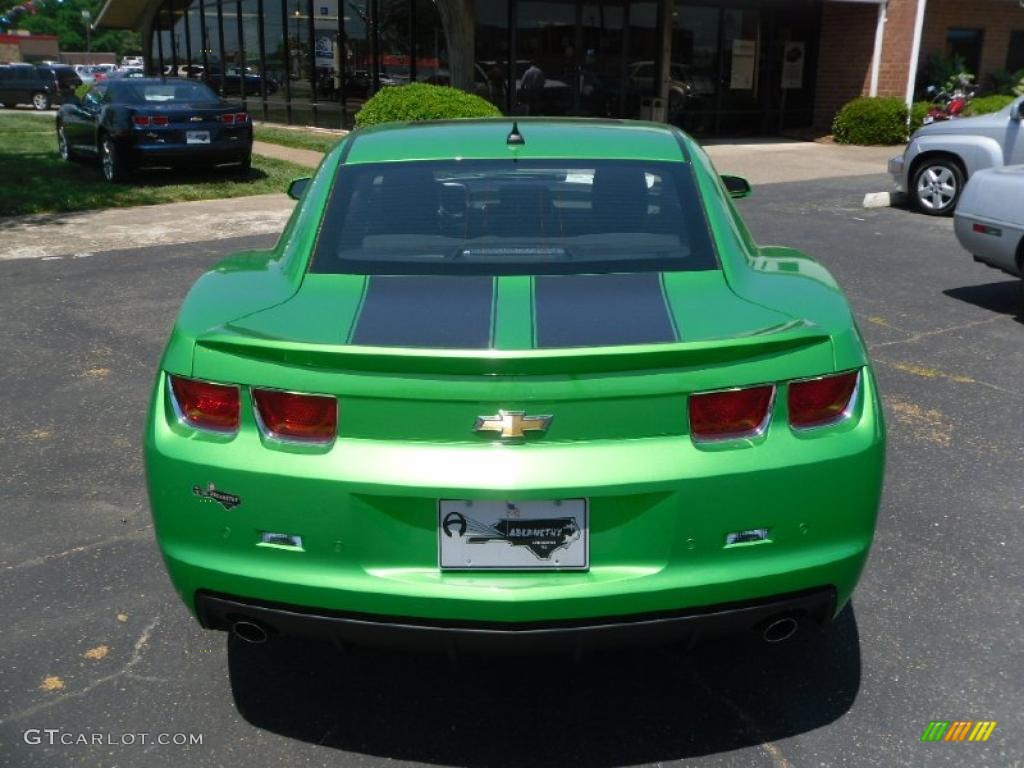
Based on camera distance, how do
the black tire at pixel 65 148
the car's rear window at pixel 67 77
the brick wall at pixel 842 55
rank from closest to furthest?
the black tire at pixel 65 148 < the brick wall at pixel 842 55 < the car's rear window at pixel 67 77

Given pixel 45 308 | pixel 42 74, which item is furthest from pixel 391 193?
pixel 42 74

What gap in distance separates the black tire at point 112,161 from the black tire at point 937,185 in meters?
10.7

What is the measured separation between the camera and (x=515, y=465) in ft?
7.98

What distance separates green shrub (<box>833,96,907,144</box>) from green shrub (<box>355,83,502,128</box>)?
1005 centimetres

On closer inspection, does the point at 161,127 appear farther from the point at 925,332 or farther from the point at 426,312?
the point at 426,312

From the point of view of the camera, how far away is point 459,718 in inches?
117

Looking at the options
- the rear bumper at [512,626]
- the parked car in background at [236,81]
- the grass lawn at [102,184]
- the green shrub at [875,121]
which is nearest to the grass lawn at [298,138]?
the grass lawn at [102,184]

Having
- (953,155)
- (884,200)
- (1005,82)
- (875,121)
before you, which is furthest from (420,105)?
(1005,82)

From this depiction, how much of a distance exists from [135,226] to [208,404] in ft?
31.4

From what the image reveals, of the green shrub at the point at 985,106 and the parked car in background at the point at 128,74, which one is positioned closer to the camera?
the green shrub at the point at 985,106

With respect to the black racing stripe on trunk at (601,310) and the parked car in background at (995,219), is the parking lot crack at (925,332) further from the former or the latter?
the black racing stripe on trunk at (601,310)

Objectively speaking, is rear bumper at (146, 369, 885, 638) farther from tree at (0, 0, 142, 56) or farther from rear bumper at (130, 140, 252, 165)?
tree at (0, 0, 142, 56)

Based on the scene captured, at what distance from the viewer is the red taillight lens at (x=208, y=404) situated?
262 cm

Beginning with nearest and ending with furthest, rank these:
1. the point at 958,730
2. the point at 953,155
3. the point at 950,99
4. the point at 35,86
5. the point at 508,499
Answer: the point at 508,499 < the point at 958,730 < the point at 953,155 < the point at 950,99 < the point at 35,86
